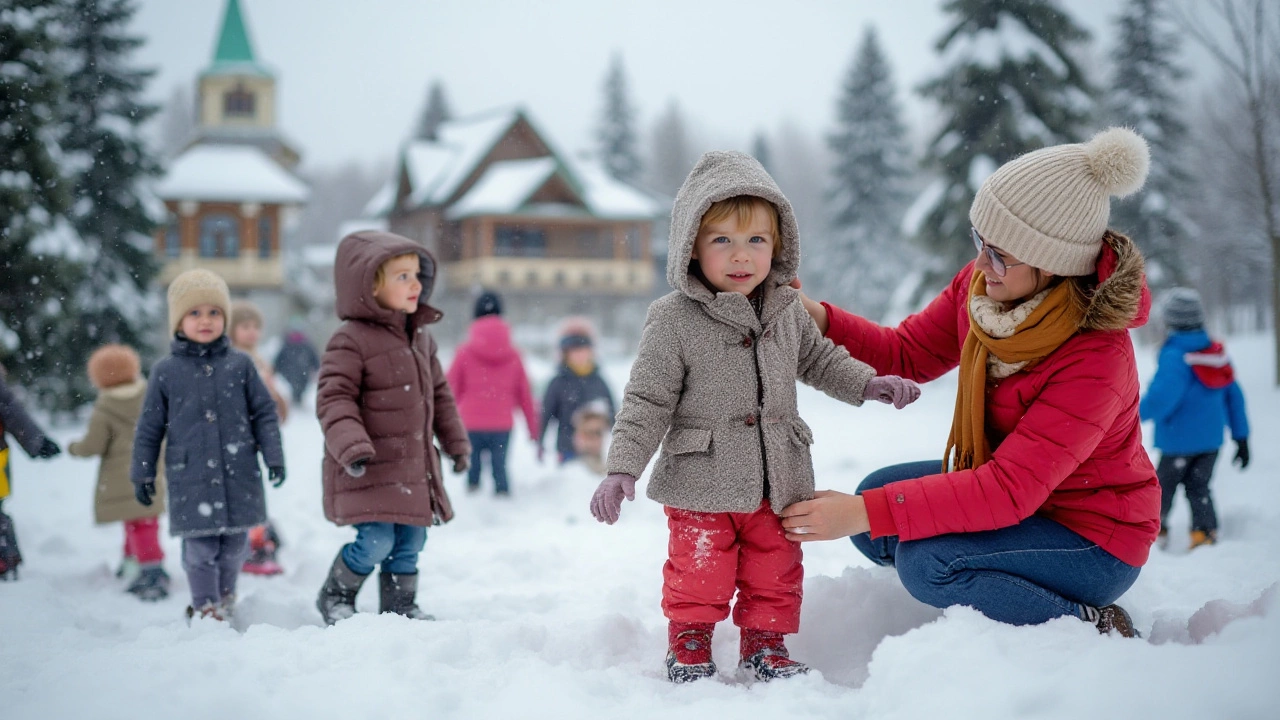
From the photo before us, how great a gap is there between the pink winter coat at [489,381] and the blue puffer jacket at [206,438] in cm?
414

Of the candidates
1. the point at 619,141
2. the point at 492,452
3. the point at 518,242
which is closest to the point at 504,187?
the point at 518,242

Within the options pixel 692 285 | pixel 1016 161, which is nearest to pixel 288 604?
pixel 692 285

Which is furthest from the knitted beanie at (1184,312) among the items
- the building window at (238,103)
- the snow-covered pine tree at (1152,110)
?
the building window at (238,103)

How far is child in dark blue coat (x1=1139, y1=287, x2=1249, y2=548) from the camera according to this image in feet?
19.9

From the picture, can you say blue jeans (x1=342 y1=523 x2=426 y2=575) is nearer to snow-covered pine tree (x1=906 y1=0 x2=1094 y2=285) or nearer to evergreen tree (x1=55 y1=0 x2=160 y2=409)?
A: snow-covered pine tree (x1=906 y1=0 x2=1094 y2=285)

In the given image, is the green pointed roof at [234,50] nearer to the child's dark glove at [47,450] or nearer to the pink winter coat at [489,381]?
the pink winter coat at [489,381]

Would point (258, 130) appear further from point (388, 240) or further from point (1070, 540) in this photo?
point (1070, 540)

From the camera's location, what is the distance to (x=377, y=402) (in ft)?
13.1

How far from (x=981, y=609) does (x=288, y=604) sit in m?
3.31

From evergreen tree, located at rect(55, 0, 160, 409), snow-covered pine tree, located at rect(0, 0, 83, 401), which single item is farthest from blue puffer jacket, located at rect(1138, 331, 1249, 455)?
evergreen tree, located at rect(55, 0, 160, 409)

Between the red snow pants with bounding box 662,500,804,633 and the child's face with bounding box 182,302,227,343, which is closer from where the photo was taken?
the red snow pants with bounding box 662,500,804,633

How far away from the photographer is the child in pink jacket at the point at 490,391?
8.62m

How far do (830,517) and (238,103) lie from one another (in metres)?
39.2

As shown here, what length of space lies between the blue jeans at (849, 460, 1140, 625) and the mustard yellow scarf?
0.28 m
